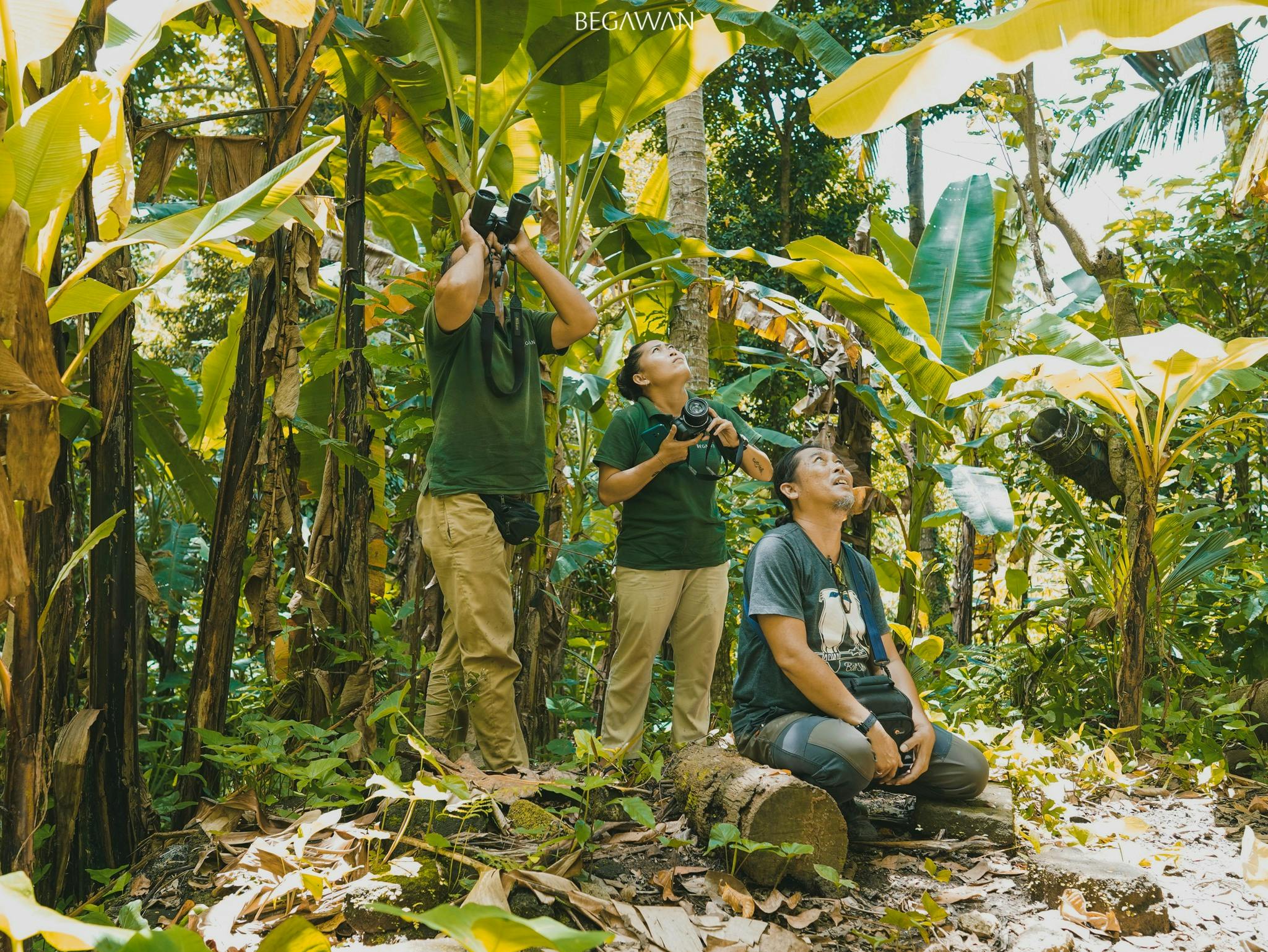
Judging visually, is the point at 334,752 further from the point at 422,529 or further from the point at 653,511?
the point at 653,511

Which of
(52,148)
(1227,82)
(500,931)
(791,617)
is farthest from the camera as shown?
(1227,82)

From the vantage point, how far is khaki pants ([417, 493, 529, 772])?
2.82 meters

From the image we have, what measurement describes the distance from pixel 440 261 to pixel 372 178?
1.19m

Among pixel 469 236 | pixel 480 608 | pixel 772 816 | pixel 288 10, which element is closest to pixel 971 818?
pixel 772 816

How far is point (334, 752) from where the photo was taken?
2.48 meters

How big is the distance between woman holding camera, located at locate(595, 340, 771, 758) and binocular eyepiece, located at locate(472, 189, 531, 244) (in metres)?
0.84

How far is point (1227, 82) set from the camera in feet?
21.2

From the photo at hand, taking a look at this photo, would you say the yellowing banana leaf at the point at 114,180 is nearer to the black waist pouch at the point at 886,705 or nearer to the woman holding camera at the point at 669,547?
the woman holding camera at the point at 669,547

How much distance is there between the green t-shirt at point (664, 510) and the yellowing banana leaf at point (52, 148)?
1.86m

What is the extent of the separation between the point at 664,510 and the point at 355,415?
3.52 ft

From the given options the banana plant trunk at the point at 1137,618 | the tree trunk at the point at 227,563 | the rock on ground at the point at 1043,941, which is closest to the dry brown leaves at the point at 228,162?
the tree trunk at the point at 227,563

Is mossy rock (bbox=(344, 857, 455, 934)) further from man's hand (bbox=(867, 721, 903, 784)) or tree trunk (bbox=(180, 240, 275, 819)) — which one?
man's hand (bbox=(867, 721, 903, 784))

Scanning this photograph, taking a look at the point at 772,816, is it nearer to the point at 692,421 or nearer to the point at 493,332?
the point at 692,421

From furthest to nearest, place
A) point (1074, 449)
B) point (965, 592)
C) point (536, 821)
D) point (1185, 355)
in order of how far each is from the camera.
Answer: point (965, 592) → point (1074, 449) → point (1185, 355) → point (536, 821)
